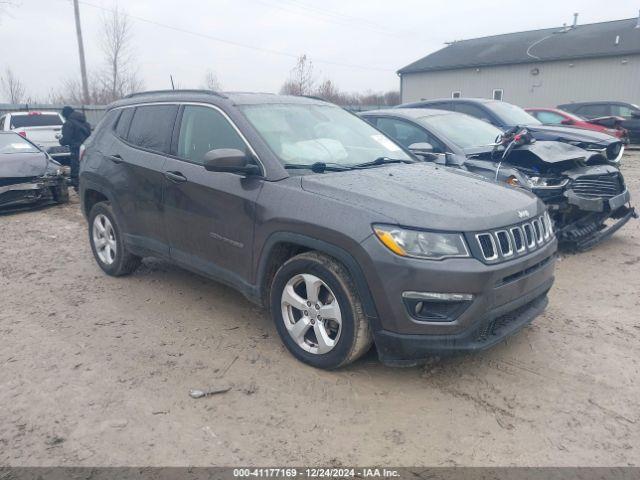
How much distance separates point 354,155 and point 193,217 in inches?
52.6

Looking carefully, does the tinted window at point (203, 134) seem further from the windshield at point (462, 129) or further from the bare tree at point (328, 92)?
the bare tree at point (328, 92)

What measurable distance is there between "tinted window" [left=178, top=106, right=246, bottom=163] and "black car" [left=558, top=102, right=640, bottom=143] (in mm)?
15940

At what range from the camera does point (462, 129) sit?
6879 mm

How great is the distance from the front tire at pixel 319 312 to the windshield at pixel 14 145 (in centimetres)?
780

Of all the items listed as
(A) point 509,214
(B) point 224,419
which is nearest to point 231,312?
(B) point 224,419

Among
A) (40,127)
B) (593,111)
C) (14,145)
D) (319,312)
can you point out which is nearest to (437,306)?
(319,312)

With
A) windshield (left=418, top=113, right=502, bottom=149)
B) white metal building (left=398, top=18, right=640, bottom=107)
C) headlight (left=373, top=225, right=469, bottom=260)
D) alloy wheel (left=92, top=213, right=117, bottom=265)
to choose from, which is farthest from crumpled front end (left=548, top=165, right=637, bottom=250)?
white metal building (left=398, top=18, right=640, bottom=107)

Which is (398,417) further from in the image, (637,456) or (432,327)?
(637,456)

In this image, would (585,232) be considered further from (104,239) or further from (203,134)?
(104,239)

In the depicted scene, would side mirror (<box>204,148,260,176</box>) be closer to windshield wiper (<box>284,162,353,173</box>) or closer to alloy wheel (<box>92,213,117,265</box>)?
windshield wiper (<box>284,162,353,173</box>)

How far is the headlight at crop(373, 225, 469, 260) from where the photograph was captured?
117 inches

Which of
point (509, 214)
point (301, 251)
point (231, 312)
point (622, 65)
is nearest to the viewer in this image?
point (509, 214)

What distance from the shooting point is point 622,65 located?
26328 mm

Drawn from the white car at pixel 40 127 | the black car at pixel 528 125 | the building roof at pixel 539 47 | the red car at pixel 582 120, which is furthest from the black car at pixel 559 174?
the building roof at pixel 539 47
